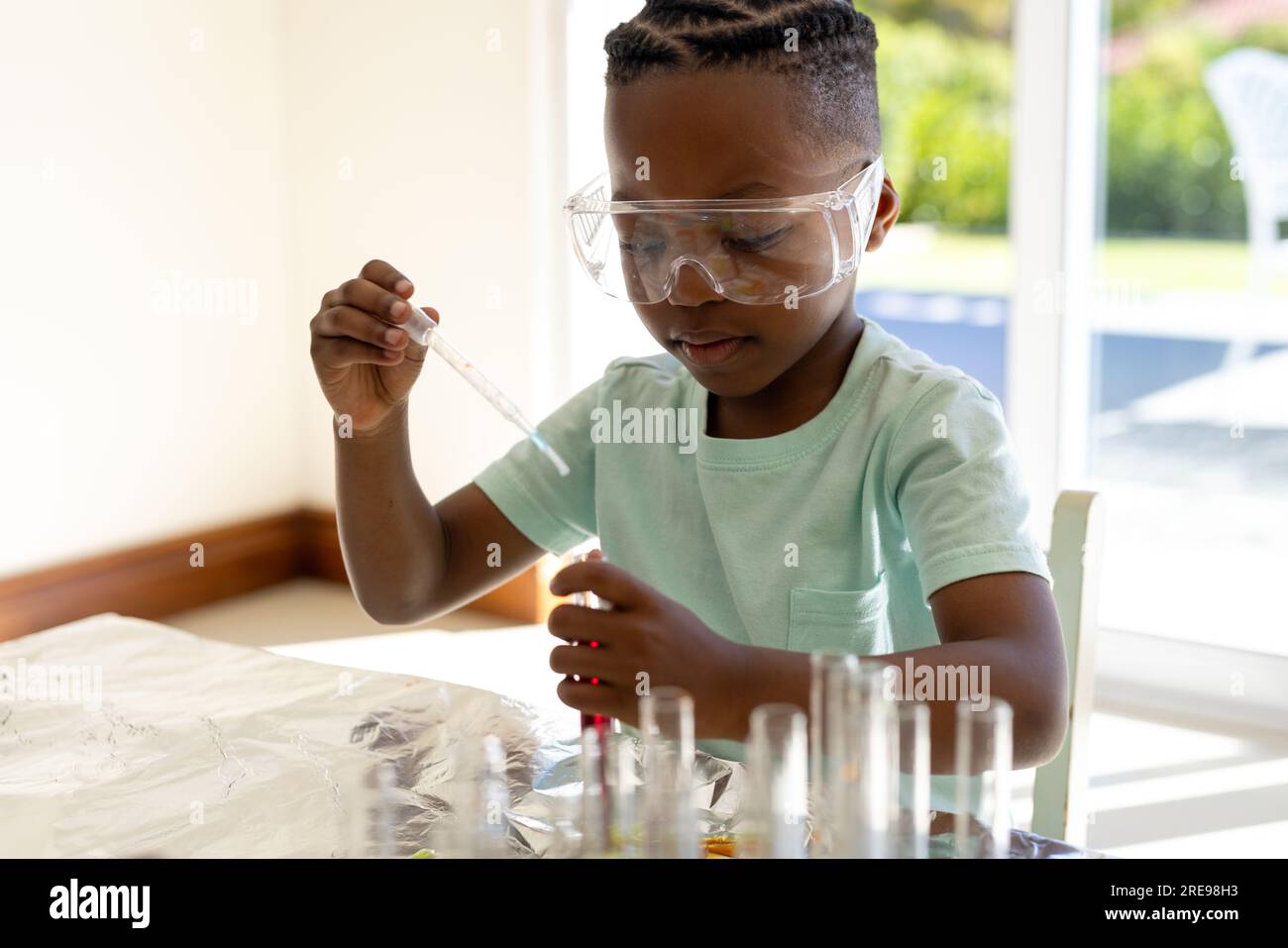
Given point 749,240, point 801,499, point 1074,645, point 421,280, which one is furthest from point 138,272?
point 1074,645

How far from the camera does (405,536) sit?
1189mm

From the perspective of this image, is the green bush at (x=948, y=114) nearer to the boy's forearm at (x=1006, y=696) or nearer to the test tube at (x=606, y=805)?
the boy's forearm at (x=1006, y=696)

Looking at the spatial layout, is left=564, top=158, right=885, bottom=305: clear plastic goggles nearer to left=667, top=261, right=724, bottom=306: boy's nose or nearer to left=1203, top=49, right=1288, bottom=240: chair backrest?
left=667, top=261, right=724, bottom=306: boy's nose

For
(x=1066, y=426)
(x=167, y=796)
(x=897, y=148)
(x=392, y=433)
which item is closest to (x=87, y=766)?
(x=167, y=796)

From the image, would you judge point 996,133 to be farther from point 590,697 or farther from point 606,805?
point 606,805

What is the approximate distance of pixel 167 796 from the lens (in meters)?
0.82

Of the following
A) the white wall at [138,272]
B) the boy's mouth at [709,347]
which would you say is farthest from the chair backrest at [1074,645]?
the white wall at [138,272]

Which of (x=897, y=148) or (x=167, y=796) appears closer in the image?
(x=167, y=796)

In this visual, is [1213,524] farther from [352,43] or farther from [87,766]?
[87,766]

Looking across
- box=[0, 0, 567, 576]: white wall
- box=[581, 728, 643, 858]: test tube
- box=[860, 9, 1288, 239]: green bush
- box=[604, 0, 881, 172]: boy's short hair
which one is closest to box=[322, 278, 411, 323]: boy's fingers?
box=[604, 0, 881, 172]: boy's short hair

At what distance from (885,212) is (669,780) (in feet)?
2.18

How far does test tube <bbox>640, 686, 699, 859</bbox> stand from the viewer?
0.62m

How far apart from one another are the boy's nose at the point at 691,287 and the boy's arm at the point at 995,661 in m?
0.27
